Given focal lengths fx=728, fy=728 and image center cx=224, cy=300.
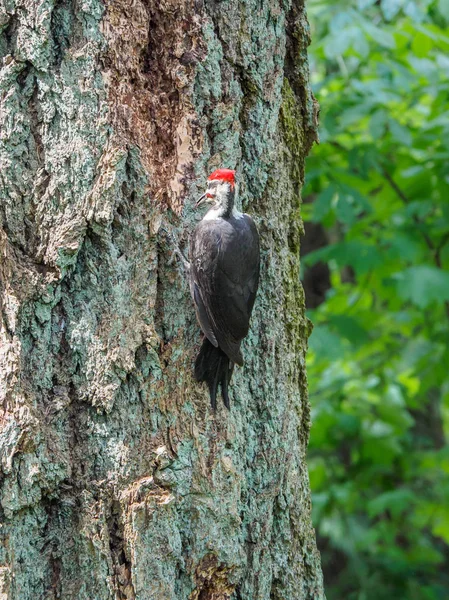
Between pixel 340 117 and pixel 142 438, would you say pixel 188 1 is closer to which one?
pixel 142 438

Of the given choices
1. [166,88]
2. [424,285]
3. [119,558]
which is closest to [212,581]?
[119,558]

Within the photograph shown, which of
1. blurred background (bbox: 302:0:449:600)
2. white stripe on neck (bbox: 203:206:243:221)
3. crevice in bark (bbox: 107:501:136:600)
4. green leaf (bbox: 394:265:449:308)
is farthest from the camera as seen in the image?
blurred background (bbox: 302:0:449:600)

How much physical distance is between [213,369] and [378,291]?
9.71 feet

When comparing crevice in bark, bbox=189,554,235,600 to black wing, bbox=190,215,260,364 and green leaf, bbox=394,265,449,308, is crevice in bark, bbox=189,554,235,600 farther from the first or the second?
green leaf, bbox=394,265,449,308

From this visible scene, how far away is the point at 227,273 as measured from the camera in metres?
1.93

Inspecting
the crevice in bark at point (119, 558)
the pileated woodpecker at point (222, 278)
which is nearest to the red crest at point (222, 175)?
the pileated woodpecker at point (222, 278)

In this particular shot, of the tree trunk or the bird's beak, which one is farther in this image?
the bird's beak

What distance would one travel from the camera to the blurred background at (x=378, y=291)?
12.6 feet

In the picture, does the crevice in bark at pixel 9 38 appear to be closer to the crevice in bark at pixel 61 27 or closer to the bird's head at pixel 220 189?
the crevice in bark at pixel 61 27

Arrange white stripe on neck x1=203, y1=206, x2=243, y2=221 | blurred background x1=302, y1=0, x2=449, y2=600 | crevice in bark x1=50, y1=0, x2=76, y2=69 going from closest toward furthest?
1. crevice in bark x1=50, y1=0, x2=76, y2=69
2. white stripe on neck x1=203, y1=206, x2=243, y2=221
3. blurred background x1=302, y1=0, x2=449, y2=600

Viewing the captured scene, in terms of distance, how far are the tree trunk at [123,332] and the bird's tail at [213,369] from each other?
0.03 meters

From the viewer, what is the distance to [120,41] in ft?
5.69

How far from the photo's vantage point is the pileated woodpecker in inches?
69.6

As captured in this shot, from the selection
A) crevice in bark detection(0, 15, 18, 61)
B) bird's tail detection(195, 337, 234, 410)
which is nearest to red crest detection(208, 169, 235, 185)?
bird's tail detection(195, 337, 234, 410)
